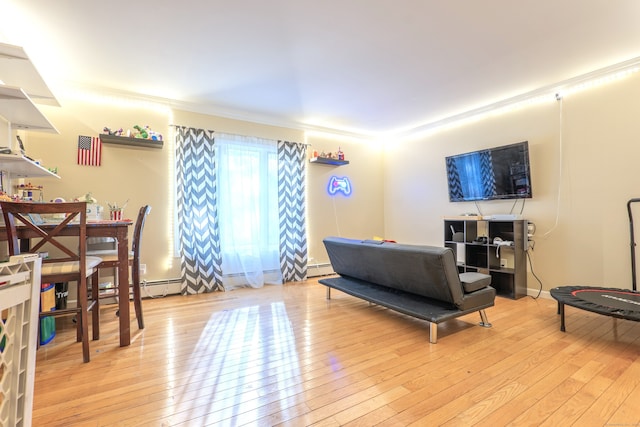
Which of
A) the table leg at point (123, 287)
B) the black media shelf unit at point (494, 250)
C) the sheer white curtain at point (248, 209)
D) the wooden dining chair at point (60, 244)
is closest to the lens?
the wooden dining chair at point (60, 244)

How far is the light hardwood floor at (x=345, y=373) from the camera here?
1.52m

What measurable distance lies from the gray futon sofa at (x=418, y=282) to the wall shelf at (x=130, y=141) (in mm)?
2740

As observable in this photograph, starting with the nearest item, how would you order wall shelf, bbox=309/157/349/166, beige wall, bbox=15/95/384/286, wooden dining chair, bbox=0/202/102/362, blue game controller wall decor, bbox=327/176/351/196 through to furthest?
wooden dining chair, bbox=0/202/102/362
beige wall, bbox=15/95/384/286
wall shelf, bbox=309/157/349/166
blue game controller wall decor, bbox=327/176/351/196

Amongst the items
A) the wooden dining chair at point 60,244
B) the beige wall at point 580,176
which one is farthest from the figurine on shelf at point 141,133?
the beige wall at point 580,176

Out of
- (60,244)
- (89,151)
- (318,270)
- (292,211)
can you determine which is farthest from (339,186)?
(60,244)

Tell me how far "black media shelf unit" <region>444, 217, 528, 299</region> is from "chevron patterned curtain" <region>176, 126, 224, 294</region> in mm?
3512

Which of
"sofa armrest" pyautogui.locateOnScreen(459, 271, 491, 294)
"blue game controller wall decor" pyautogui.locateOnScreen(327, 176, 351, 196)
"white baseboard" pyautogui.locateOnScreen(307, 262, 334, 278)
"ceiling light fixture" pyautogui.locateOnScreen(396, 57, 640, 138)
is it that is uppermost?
"ceiling light fixture" pyautogui.locateOnScreen(396, 57, 640, 138)

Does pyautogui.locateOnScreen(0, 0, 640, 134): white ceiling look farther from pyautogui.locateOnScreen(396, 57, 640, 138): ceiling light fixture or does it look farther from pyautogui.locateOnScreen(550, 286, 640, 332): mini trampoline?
pyautogui.locateOnScreen(550, 286, 640, 332): mini trampoline

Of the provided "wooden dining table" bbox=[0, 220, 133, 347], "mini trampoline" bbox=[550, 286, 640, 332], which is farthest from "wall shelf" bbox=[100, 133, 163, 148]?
"mini trampoline" bbox=[550, 286, 640, 332]

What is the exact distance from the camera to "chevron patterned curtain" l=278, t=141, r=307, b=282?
15.6 feet

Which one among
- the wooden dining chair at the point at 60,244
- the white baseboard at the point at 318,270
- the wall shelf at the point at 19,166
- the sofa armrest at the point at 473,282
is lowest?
the white baseboard at the point at 318,270

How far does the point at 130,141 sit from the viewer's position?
3639 mm

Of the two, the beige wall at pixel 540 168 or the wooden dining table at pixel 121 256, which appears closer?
the wooden dining table at pixel 121 256

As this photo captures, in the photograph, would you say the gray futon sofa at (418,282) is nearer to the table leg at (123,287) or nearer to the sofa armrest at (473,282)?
the sofa armrest at (473,282)
